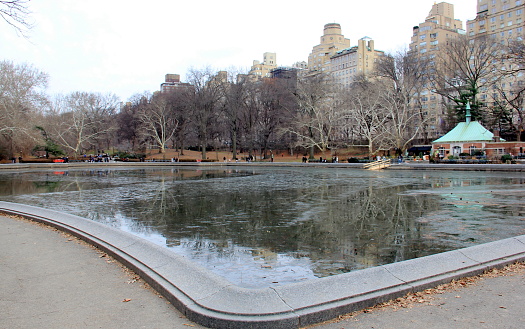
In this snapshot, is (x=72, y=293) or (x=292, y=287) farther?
(x=72, y=293)

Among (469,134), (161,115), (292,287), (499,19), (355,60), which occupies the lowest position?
(292,287)

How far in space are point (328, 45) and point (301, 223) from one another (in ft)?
574

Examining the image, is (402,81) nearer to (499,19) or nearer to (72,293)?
(72,293)

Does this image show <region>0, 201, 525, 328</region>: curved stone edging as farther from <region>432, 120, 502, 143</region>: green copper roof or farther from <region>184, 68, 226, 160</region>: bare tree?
<region>184, 68, 226, 160</region>: bare tree

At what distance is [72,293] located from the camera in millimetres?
5445

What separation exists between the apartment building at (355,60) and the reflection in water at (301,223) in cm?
12115

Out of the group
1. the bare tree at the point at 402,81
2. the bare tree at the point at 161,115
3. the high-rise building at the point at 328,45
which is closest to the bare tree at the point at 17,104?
the bare tree at the point at 161,115

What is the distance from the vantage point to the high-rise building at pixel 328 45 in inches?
6722

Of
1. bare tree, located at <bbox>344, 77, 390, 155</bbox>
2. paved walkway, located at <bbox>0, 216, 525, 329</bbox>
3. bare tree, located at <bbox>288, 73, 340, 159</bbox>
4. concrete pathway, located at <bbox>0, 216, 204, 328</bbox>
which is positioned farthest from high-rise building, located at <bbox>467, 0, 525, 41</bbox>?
concrete pathway, located at <bbox>0, 216, 204, 328</bbox>

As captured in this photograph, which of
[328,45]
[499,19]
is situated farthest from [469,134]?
[328,45]

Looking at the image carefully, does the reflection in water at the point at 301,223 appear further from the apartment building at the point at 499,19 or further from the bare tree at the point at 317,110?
the apartment building at the point at 499,19

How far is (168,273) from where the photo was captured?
5848mm

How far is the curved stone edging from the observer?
451 centimetres

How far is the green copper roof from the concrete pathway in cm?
4812
